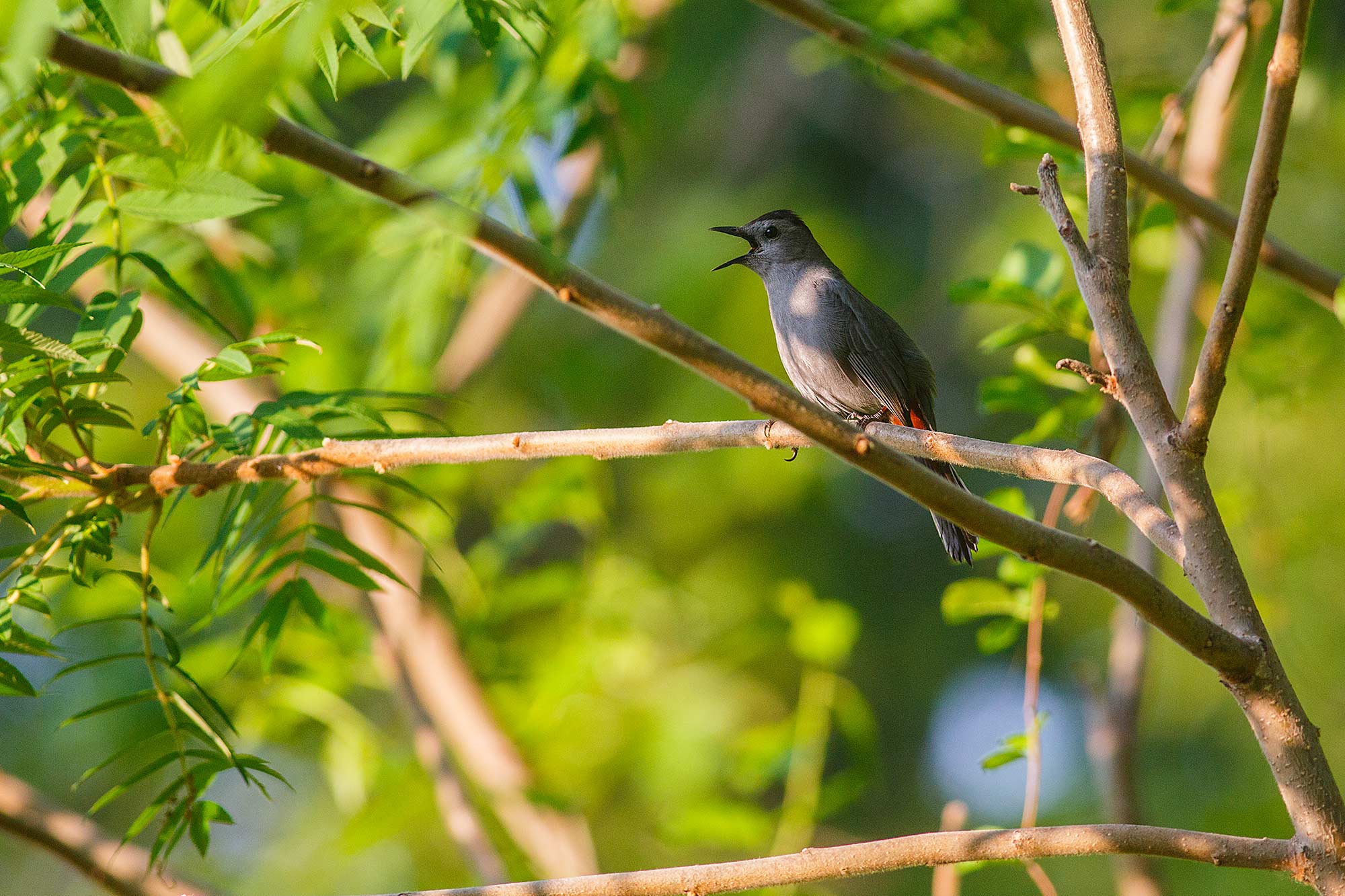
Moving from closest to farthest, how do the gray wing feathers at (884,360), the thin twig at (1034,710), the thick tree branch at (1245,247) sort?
1. the thick tree branch at (1245,247)
2. the thin twig at (1034,710)
3. the gray wing feathers at (884,360)

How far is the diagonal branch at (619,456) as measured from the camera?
79.3 inches

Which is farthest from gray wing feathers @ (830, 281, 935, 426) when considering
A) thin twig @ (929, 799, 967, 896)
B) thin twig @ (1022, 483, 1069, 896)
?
thin twig @ (929, 799, 967, 896)

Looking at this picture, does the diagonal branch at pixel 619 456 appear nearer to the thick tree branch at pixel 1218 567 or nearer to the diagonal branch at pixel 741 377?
the thick tree branch at pixel 1218 567

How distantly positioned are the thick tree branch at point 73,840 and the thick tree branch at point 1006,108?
3025 mm

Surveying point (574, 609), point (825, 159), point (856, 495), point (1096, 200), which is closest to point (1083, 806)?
point (856, 495)

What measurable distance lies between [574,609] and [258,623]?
276cm

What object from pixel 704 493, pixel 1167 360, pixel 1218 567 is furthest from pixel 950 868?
pixel 704 493

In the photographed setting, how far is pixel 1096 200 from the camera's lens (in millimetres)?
2242

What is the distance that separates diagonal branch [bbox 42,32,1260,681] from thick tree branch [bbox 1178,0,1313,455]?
37cm

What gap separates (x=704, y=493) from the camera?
7.98m

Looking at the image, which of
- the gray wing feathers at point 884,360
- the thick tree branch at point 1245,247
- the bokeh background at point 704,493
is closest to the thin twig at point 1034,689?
the bokeh background at point 704,493

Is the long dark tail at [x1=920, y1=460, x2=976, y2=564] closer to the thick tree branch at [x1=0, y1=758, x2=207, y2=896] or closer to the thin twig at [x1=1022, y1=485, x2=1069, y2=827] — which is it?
the thin twig at [x1=1022, y1=485, x2=1069, y2=827]

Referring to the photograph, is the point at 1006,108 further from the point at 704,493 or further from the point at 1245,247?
the point at 704,493

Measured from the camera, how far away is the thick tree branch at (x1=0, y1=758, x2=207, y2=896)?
9.99ft
